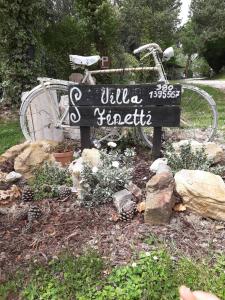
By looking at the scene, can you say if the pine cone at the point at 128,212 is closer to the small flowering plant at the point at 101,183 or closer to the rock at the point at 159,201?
the rock at the point at 159,201

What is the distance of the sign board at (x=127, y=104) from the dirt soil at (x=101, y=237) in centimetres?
124

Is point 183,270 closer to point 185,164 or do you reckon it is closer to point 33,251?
point 33,251

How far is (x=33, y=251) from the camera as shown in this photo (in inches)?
106

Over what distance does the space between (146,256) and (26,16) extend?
23.6ft

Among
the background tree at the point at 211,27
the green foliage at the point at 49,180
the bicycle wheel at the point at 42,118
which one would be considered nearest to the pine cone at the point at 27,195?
the green foliage at the point at 49,180

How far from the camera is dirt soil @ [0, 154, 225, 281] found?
2584mm

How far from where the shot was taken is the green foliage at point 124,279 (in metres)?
2.27

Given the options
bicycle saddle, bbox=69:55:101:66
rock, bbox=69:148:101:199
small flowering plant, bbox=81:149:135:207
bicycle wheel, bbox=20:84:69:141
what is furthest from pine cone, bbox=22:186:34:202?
bicycle saddle, bbox=69:55:101:66

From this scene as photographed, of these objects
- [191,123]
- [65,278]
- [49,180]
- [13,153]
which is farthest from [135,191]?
[191,123]

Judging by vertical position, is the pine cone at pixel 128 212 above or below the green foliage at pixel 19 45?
below

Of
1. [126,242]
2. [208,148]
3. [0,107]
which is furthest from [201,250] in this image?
[0,107]

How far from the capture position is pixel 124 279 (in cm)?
237

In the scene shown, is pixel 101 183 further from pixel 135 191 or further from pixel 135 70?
pixel 135 70

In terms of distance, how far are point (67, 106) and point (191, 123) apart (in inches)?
79.9
